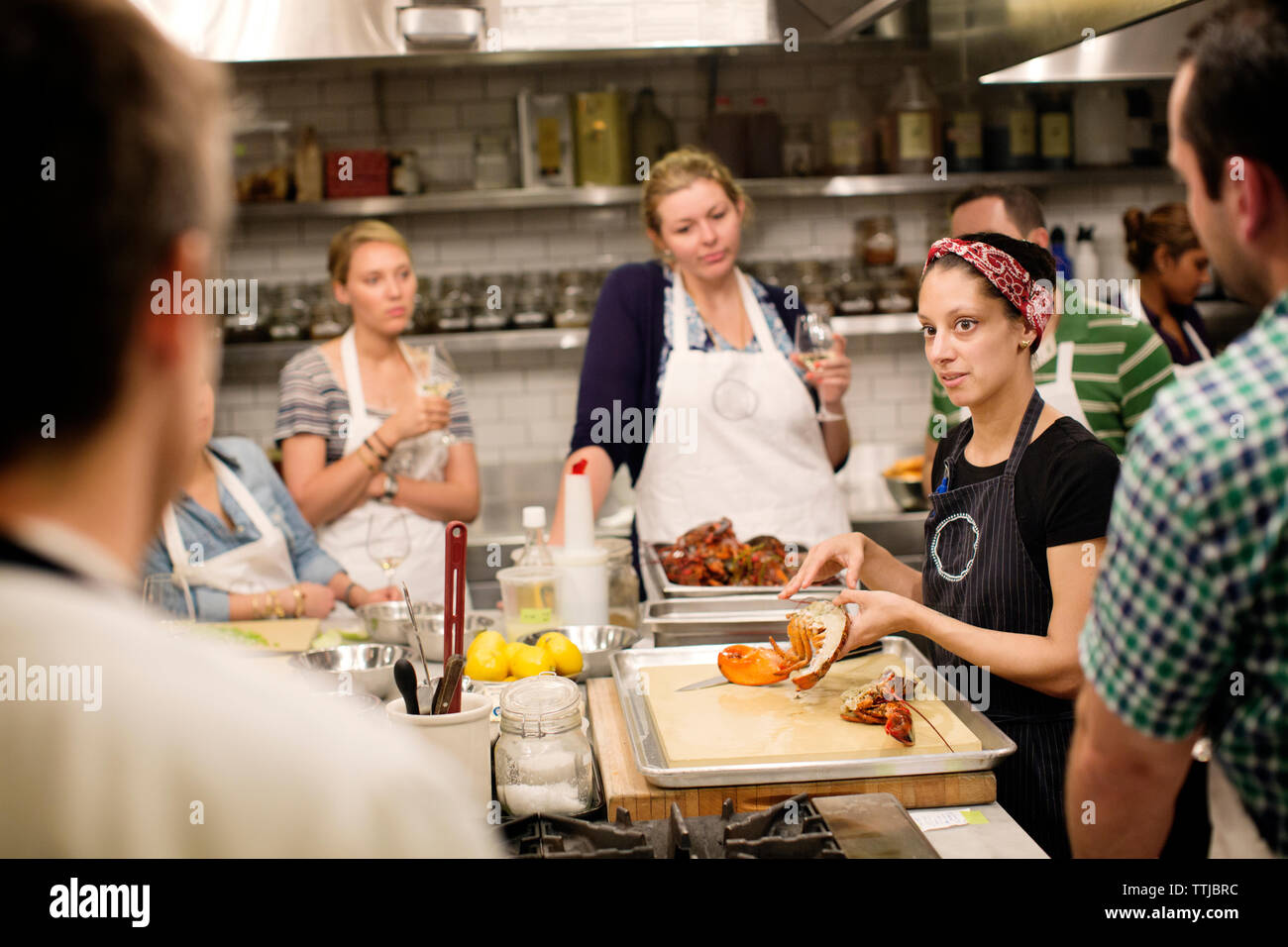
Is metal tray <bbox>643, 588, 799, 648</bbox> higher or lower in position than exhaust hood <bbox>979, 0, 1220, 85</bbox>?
lower

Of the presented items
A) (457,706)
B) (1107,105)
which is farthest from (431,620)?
(1107,105)

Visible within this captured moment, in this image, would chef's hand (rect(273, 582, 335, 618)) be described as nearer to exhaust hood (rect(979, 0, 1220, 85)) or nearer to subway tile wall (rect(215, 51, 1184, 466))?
exhaust hood (rect(979, 0, 1220, 85))

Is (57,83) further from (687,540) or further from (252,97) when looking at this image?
(252,97)

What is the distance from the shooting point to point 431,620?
2262 mm

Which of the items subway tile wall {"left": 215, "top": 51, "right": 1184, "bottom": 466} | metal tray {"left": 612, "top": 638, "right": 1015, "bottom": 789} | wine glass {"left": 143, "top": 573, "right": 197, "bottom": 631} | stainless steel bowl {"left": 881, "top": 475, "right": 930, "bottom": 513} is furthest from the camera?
subway tile wall {"left": 215, "top": 51, "right": 1184, "bottom": 466}

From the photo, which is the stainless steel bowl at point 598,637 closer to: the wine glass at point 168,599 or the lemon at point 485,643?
the lemon at point 485,643

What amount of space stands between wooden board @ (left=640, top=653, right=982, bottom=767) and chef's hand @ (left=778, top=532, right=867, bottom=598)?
0.17 m

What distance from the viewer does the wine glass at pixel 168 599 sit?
2023 millimetres

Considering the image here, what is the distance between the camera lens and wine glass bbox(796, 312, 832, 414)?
253 cm

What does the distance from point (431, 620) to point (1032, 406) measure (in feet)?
4.12

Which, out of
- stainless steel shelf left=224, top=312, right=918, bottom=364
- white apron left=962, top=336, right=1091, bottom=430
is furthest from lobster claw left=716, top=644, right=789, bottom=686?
stainless steel shelf left=224, top=312, right=918, bottom=364

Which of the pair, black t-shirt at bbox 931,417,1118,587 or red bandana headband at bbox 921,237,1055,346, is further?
red bandana headband at bbox 921,237,1055,346

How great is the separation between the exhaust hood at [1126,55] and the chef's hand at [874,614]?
1089 mm

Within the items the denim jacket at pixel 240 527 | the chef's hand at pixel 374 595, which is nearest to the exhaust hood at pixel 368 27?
the denim jacket at pixel 240 527
